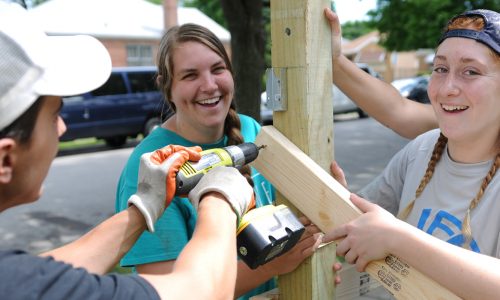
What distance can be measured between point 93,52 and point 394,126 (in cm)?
127

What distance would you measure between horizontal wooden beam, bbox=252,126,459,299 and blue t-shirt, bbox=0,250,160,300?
0.70 metres

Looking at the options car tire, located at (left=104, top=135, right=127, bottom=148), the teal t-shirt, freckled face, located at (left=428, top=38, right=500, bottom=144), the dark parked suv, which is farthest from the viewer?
car tire, located at (left=104, top=135, right=127, bottom=148)

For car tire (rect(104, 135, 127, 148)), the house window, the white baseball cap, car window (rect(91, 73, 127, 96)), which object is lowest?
car tire (rect(104, 135, 127, 148))

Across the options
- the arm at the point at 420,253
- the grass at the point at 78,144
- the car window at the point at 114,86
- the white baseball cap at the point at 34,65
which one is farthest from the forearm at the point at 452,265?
the grass at the point at 78,144

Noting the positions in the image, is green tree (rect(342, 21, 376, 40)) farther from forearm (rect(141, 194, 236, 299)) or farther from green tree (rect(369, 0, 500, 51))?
forearm (rect(141, 194, 236, 299))

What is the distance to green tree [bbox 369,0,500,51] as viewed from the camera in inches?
797

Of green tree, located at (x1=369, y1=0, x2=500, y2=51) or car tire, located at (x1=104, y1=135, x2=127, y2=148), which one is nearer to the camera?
car tire, located at (x1=104, y1=135, x2=127, y2=148)

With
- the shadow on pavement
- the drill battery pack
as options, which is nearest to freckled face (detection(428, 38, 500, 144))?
the drill battery pack

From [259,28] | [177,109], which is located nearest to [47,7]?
[259,28]

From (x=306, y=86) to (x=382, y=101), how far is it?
55 cm

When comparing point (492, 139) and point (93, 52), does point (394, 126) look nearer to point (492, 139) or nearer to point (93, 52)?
point (492, 139)

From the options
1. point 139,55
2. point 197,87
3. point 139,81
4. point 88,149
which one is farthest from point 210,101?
point 139,55

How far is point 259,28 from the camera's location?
260 inches

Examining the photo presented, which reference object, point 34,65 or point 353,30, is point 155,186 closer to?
point 34,65
